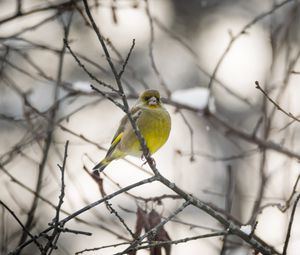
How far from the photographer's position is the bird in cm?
468

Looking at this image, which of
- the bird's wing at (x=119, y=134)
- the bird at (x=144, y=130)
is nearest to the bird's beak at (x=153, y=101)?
the bird at (x=144, y=130)

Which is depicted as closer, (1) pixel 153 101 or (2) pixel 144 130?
(2) pixel 144 130

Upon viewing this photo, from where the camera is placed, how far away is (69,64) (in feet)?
40.2

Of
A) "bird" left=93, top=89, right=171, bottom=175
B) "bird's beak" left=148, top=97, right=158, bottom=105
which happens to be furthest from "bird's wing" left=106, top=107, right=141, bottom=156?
"bird's beak" left=148, top=97, right=158, bottom=105

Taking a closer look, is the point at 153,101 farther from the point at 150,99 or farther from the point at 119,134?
the point at 119,134

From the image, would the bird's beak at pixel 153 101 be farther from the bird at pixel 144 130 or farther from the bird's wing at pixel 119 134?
the bird's wing at pixel 119 134

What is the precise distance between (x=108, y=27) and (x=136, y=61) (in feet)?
2.51

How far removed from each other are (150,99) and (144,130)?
1.06ft

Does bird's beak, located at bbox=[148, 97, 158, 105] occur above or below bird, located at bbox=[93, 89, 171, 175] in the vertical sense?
above

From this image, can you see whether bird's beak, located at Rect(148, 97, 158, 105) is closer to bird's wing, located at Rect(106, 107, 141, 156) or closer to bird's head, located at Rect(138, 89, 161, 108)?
bird's head, located at Rect(138, 89, 161, 108)

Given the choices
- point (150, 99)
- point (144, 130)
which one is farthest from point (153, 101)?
point (144, 130)

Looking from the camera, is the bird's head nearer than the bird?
No

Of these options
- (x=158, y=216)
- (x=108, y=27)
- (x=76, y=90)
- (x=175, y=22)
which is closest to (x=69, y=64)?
(x=108, y=27)

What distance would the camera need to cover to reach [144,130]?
469 cm
